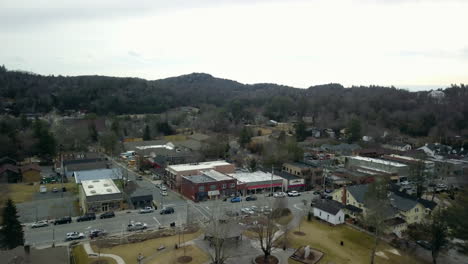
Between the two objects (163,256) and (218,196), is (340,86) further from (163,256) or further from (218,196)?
(163,256)

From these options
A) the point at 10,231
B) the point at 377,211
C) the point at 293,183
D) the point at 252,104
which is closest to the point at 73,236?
the point at 10,231

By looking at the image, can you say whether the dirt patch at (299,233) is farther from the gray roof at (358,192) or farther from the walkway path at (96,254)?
the walkway path at (96,254)

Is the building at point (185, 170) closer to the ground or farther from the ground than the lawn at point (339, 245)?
farther from the ground

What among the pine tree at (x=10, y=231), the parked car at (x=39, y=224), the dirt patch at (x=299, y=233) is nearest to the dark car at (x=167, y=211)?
the parked car at (x=39, y=224)

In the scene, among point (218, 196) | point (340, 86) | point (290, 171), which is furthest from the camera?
point (340, 86)

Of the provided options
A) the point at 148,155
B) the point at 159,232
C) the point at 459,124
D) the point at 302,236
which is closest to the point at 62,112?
the point at 148,155

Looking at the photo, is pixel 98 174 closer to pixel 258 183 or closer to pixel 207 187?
pixel 207 187
